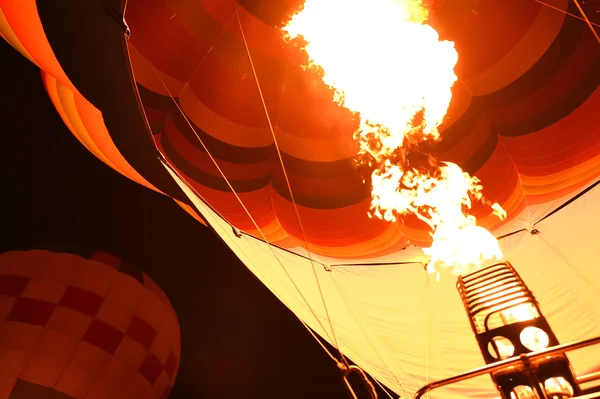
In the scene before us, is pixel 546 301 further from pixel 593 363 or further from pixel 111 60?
pixel 111 60

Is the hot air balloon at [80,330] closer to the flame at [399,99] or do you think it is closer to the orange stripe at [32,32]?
the orange stripe at [32,32]

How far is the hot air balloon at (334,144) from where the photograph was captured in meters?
2.38

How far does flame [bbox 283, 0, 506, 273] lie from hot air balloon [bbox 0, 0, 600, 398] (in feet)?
0.29

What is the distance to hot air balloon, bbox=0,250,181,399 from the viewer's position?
3855mm

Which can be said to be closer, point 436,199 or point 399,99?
point 399,99

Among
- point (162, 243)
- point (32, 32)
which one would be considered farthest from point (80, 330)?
point (32, 32)

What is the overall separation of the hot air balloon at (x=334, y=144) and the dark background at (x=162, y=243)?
1.19 meters

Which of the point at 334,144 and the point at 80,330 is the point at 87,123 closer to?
the point at 334,144

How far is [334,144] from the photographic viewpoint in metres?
3.00

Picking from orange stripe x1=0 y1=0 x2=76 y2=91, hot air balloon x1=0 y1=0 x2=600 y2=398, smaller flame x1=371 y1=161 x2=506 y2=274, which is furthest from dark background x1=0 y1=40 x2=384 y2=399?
orange stripe x1=0 y1=0 x2=76 y2=91

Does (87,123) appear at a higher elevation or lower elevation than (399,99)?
lower

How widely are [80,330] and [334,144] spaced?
2930 millimetres

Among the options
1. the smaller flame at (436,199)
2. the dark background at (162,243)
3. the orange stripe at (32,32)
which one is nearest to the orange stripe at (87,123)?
the orange stripe at (32,32)

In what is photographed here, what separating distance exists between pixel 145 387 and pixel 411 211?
10.1 feet
